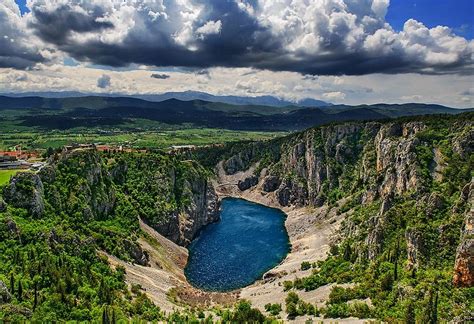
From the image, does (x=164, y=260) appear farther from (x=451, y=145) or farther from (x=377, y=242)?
(x=451, y=145)

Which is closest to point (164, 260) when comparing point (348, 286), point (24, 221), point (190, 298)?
point (190, 298)

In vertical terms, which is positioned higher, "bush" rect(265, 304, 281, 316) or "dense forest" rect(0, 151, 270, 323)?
"dense forest" rect(0, 151, 270, 323)

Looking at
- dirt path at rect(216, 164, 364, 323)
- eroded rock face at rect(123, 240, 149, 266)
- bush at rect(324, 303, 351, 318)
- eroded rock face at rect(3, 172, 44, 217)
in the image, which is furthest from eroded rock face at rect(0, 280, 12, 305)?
bush at rect(324, 303, 351, 318)

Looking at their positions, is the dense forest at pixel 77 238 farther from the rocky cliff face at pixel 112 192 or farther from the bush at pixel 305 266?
the bush at pixel 305 266

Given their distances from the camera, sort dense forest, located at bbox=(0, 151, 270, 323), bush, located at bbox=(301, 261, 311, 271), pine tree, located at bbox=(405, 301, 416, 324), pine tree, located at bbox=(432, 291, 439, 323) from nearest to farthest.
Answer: pine tree, located at bbox=(432, 291, 439, 323)
pine tree, located at bbox=(405, 301, 416, 324)
dense forest, located at bbox=(0, 151, 270, 323)
bush, located at bbox=(301, 261, 311, 271)

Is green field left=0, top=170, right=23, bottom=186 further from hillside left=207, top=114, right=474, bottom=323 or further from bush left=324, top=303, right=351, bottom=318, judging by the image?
bush left=324, top=303, right=351, bottom=318

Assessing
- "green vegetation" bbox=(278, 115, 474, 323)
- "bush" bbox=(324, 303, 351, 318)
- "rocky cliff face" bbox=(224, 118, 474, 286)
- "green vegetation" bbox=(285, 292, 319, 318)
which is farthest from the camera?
"rocky cliff face" bbox=(224, 118, 474, 286)

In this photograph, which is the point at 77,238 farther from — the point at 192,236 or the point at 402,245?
the point at 402,245

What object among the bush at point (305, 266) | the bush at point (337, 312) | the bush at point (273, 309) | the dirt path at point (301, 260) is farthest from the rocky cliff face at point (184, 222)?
the bush at point (337, 312)
